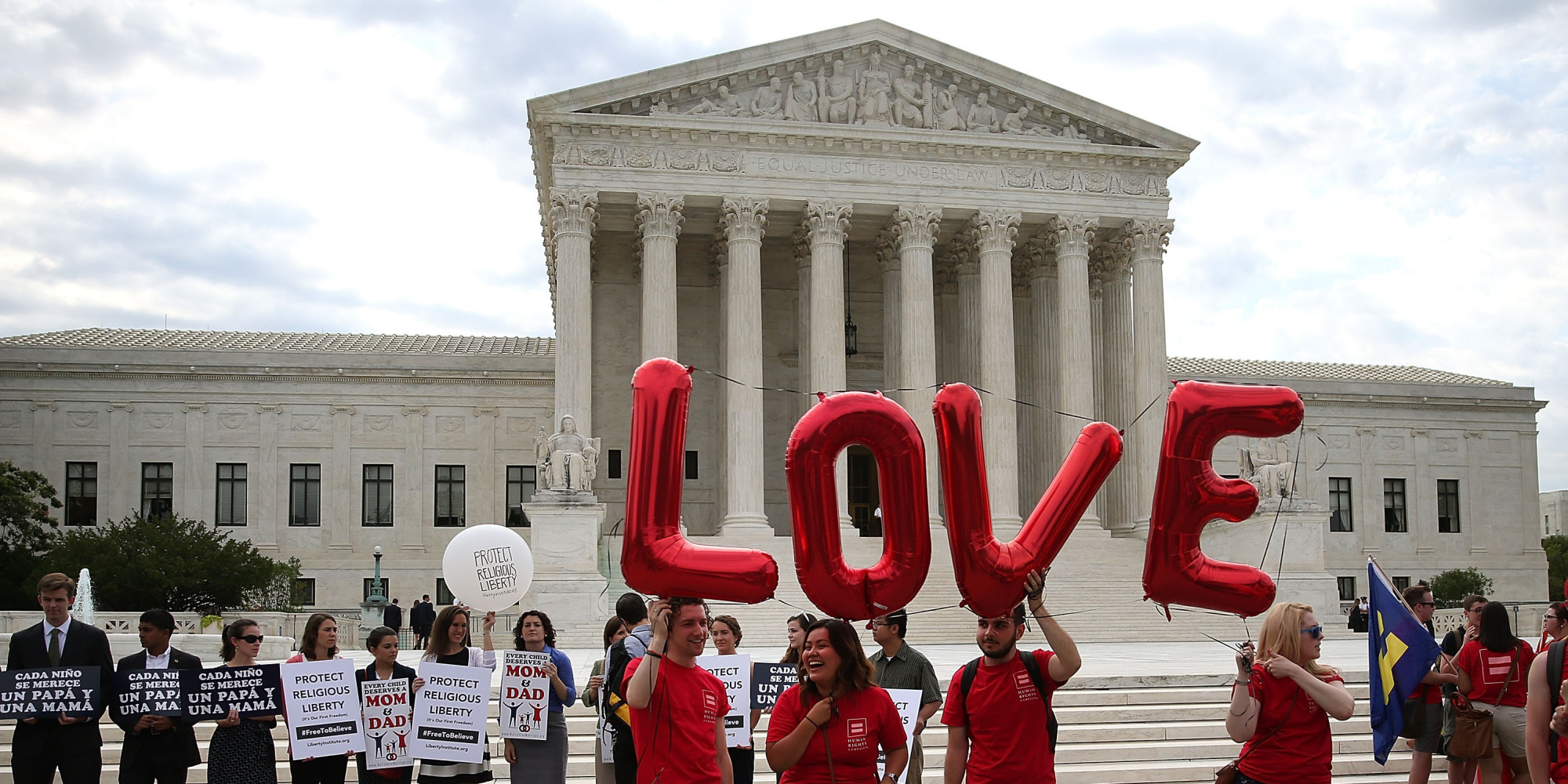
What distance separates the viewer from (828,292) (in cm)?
4006

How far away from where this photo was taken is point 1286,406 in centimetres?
870

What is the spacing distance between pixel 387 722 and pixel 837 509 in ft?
15.1

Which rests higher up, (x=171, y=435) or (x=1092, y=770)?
(x=171, y=435)

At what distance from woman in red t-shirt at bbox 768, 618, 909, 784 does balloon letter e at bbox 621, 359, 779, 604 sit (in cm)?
71

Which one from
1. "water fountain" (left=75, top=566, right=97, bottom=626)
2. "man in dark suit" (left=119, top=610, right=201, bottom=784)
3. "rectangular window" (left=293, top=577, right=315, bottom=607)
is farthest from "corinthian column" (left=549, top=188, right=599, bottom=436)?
"man in dark suit" (left=119, top=610, right=201, bottom=784)

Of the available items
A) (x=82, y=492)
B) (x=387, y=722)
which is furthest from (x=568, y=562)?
(x=387, y=722)

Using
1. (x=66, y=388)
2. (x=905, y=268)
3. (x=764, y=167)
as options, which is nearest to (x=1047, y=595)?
(x=905, y=268)

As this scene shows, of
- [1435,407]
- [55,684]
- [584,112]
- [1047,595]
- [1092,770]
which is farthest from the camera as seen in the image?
[1435,407]

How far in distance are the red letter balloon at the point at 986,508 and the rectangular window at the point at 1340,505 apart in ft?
162

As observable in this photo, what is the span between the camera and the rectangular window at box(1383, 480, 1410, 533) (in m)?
55.1

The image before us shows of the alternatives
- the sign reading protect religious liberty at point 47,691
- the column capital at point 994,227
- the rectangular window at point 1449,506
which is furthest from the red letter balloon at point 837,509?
the rectangular window at point 1449,506

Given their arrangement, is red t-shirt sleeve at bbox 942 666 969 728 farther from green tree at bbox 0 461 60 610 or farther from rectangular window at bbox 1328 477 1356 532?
rectangular window at bbox 1328 477 1356 532

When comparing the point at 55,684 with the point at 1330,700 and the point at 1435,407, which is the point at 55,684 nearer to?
the point at 1330,700

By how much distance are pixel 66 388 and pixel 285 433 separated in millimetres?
7388
